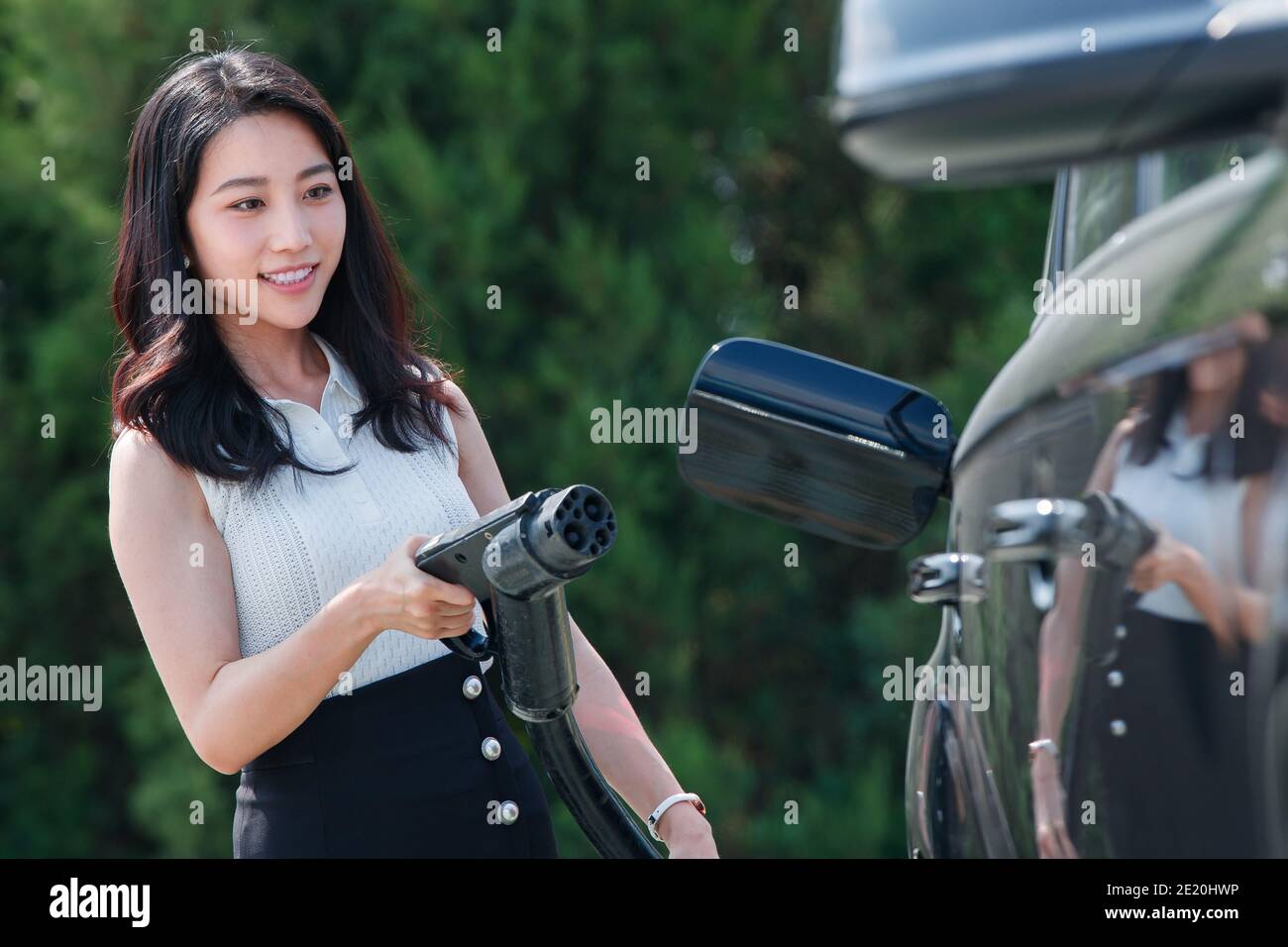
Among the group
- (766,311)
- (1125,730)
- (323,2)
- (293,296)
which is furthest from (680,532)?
(1125,730)

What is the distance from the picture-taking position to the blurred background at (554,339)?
18.2 feet

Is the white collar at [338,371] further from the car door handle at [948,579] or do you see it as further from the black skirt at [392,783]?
the car door handle at [948,579]

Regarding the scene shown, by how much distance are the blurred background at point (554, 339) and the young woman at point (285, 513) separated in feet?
10.4

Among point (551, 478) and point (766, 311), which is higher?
point (766, 311)

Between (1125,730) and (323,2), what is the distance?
17.1 ft

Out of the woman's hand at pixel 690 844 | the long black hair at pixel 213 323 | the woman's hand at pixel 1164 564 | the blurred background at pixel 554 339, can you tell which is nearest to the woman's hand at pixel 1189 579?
the woman's hand at pixel 1164 564

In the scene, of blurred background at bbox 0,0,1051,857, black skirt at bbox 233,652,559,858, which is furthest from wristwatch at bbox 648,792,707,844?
blurred background at bbox 0,0,1051,857

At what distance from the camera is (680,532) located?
19.3 feet

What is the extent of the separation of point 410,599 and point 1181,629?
86 centimetres

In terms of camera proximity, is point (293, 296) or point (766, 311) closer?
point (293, 296)

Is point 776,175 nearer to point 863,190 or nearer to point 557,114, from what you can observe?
point 863,190

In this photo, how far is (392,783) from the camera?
78.8 inches

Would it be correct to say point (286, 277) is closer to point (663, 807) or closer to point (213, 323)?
point (213, 323)

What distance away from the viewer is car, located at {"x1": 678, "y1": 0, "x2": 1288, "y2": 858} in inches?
44.7
